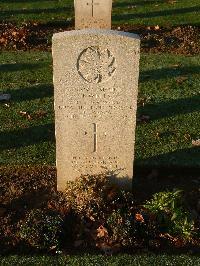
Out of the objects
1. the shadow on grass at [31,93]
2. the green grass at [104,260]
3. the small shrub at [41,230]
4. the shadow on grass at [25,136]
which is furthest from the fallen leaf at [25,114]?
the green grass at [104,260]

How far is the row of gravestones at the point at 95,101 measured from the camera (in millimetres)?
5477

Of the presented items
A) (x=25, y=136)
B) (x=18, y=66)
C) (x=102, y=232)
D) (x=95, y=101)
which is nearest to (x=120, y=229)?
(x=102, y=232)

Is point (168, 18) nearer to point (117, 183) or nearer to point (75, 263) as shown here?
point (117, 183)

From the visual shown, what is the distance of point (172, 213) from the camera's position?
5891 mm

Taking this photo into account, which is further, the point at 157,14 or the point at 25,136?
the point at 157,14

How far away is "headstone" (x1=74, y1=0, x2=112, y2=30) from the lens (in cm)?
1120

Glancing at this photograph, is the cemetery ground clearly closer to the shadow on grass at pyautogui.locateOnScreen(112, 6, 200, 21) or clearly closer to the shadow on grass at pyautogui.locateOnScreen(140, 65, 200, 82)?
the shadow on grass at pyautogui.locateOnScreen(140, 65, 200, 82)

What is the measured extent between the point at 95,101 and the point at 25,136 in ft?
8.45

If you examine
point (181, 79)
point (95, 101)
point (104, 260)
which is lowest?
point (104, 260)

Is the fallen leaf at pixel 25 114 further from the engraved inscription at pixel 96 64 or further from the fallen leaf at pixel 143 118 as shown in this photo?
the engraved inscription at pixel 96 64

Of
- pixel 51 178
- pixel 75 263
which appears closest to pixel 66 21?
pixel 51 178

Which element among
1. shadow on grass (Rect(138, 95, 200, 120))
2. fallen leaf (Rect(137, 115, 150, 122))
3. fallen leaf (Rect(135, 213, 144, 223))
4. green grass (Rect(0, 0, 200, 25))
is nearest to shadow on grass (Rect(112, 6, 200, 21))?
green grass (Rect(0, 0, 200, 25))

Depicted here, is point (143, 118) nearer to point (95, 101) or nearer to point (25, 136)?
point (25, 136)

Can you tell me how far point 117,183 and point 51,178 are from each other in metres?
1.05
